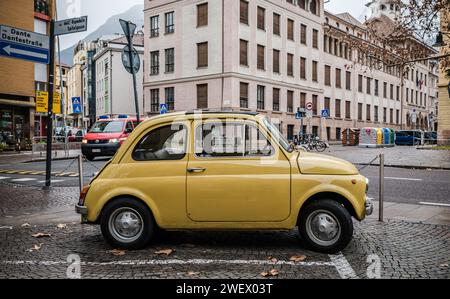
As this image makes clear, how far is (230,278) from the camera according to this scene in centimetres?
431

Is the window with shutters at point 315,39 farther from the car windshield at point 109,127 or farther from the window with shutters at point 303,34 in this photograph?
the car windshield at point 109,127

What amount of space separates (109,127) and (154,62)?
954 inches

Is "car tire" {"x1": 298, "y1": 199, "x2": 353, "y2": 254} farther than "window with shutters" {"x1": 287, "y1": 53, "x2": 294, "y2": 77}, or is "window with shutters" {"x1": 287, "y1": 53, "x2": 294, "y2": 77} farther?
"window with shutters" {"x1": 287, "y1": 53, "x2": 294, "y2": 77}

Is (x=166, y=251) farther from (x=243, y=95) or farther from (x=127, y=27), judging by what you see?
(x=243, y=95)

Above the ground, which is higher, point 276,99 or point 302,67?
point 302,67

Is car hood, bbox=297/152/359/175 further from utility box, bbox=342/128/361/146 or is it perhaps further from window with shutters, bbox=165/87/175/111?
utility box, bbox=342/128/361/146

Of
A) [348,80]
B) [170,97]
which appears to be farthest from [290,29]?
[348,80]

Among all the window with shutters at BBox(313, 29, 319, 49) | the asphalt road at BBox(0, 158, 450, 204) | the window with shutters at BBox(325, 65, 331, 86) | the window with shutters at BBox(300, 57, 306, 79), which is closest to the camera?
the asphalt road at BBox(0, 158, 450, 204)

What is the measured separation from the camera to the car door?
17.1ft

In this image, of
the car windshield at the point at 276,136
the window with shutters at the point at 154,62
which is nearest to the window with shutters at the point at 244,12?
the window with shutters at the point at 154,62

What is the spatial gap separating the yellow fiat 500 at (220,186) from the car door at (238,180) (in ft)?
0.04

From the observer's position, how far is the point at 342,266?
4699mm

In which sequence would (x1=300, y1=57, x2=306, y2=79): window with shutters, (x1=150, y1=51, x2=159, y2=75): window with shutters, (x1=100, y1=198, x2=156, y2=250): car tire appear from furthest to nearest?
(x1=300, y1=57, x2=306, y2=79): window with shutters, (x1=150, y1=51, x2=159, y2=75): window with shutters, (x1=100, y1=198, x2=156, y2=250): car tire

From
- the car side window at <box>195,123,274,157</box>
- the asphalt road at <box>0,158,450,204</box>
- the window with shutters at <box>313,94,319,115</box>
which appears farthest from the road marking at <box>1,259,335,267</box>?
the window with shutters at <box>313,94,319,115</box>
